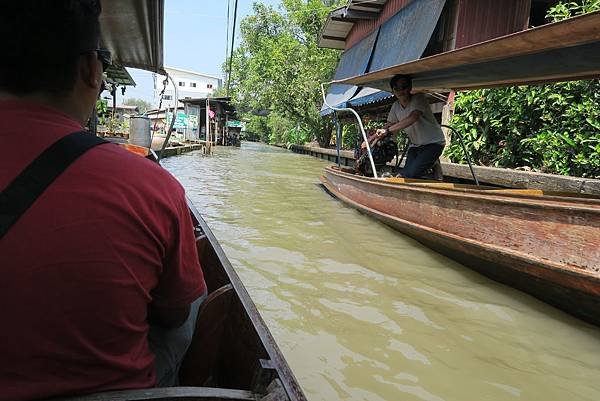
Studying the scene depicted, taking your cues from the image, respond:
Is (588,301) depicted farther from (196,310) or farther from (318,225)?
(318,225)

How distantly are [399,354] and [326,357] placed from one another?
0.44m

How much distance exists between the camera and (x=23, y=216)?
91 cm

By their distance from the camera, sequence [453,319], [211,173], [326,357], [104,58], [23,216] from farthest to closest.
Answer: [211,173] < [453,319] < [326,357] < [104,58] < [23,216]

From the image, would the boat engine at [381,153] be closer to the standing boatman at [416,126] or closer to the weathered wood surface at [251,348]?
the standing boatman at [416,126]

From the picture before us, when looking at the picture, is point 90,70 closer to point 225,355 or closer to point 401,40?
point 225,355

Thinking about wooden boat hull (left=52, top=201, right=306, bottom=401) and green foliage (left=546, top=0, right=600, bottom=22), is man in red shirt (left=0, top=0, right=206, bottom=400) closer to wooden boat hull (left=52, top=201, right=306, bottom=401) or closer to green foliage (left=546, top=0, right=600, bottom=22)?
wooden boat hull (left=52, top=201, right=306, bottom=401)

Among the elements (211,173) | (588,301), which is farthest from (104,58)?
(211,173)

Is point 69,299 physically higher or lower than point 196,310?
higher

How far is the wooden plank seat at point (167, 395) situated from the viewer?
1.03m

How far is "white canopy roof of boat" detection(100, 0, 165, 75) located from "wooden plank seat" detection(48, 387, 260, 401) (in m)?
3.43

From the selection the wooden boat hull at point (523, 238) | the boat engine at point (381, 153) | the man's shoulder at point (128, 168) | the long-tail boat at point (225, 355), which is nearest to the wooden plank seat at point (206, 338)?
the long-tail boat at point (225, 355)

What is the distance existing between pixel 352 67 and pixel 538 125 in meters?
8.18

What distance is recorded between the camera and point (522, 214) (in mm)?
3178

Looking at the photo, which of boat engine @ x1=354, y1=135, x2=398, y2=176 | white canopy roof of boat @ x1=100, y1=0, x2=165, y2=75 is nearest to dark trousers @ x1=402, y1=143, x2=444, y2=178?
boat engine @ x1=354, y1=135, x2=398, y2=176
